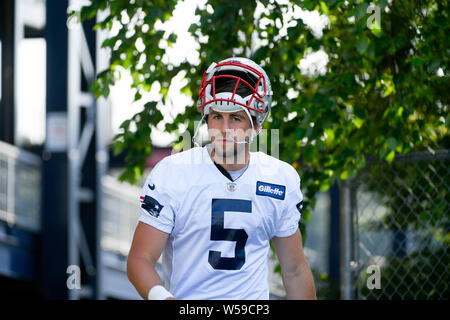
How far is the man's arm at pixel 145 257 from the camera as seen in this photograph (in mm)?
2885

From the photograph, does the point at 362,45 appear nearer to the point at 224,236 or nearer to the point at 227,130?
the point at 227,130

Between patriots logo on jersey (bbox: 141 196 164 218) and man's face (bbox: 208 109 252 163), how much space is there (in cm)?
35

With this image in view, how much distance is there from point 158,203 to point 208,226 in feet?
0.77

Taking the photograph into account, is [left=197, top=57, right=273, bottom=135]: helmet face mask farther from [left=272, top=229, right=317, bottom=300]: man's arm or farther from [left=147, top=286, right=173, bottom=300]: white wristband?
[left=147, top=286, right=173, bottom=300]: white wristband

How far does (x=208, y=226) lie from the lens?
3.09 meters

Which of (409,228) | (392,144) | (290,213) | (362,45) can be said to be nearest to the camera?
(290,213)

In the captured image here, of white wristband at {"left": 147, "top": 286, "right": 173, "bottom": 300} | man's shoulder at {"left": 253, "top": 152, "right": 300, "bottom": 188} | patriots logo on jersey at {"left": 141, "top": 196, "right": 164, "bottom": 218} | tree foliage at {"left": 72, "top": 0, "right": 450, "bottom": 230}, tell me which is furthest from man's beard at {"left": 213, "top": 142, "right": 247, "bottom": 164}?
tree foliage at {"left": 72, "top": 0, "right": 450, "bottom": 230}

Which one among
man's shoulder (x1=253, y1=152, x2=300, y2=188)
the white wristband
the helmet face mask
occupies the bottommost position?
the white wristband

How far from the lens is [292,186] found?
336 cm

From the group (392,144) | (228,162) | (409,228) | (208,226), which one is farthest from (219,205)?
(409,228)

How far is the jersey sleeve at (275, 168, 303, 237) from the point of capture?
3.32m

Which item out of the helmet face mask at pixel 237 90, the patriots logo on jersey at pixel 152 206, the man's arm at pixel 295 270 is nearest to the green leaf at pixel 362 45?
the helmet face mask at pixel 237 90

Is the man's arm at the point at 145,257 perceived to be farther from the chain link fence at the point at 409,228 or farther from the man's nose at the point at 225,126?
the chain link fence at the point at 409,228

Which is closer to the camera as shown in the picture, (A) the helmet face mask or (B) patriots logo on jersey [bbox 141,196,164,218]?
(B) patriots logo on jersey [bbox 141,196,164,218]
